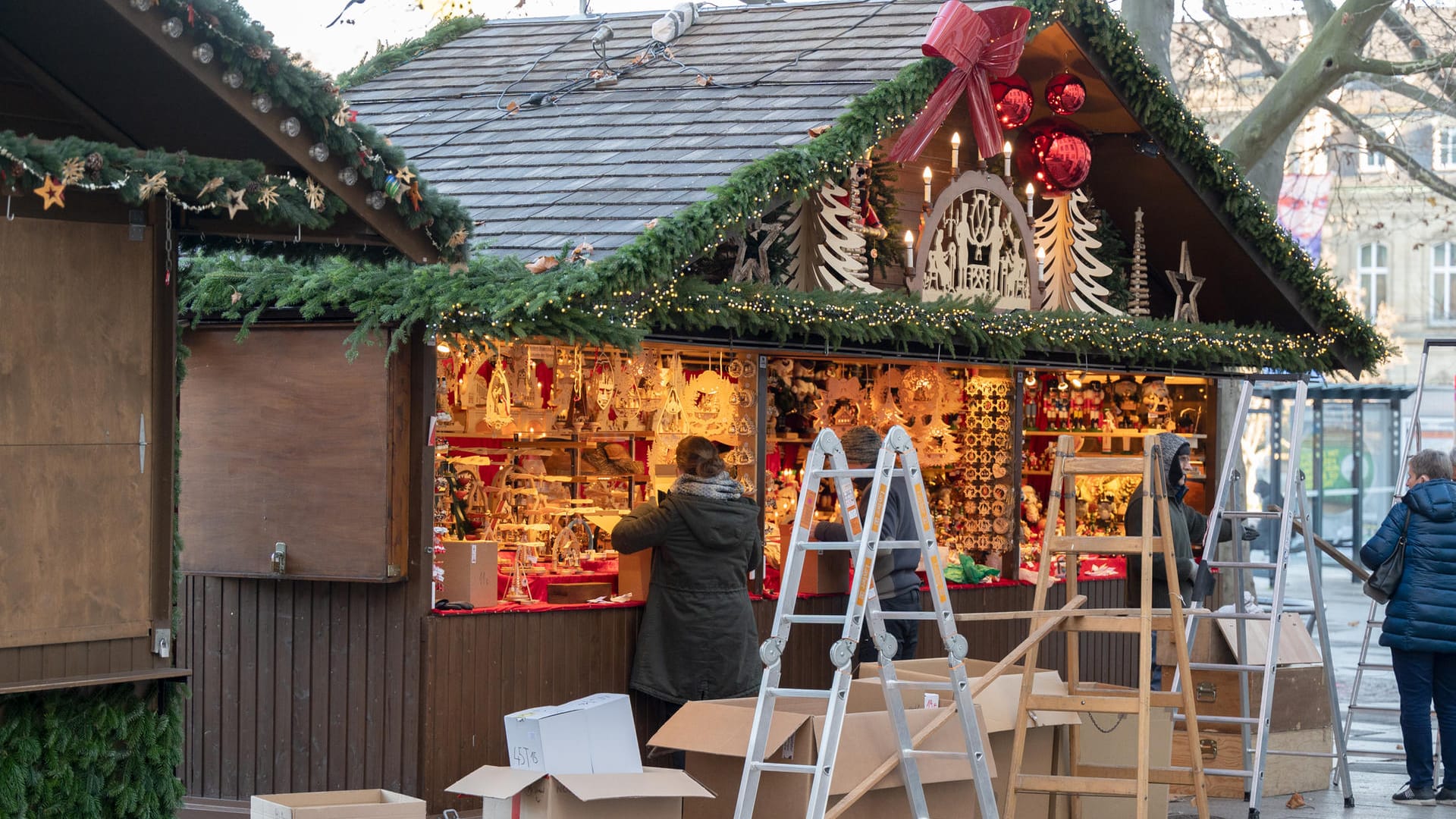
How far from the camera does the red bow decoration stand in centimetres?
999

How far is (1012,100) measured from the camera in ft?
38.2

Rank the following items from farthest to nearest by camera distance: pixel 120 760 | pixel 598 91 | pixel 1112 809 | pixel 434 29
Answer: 1. pixel 434 29
2. pixel 598 91
3. pixel 1112 809
4. pixel 120 760

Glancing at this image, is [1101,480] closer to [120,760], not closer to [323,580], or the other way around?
[323,580]

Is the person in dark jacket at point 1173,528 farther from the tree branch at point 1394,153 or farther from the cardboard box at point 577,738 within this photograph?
the tree branch at point 1394,153

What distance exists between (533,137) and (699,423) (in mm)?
2001

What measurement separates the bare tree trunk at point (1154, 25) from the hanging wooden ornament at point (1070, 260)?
508 centimetres

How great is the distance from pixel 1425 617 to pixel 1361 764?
6.49 feet

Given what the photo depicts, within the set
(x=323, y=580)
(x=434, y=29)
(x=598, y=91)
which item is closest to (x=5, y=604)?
(x=323, y=580)

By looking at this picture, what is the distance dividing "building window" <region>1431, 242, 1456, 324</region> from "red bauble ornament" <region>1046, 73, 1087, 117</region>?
36560 mm

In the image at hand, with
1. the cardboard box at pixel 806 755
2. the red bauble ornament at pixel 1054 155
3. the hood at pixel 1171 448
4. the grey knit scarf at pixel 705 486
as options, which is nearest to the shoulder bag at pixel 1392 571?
the hood at pixel 1171 448

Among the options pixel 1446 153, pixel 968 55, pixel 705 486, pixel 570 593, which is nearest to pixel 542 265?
pixel 705 486

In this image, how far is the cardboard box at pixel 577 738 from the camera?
6676 millimetres

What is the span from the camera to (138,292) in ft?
20.6

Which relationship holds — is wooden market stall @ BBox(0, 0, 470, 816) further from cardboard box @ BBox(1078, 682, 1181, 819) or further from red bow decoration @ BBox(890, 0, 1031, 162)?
red bow decoration @ BBox(890, 0, 1031, 162)
